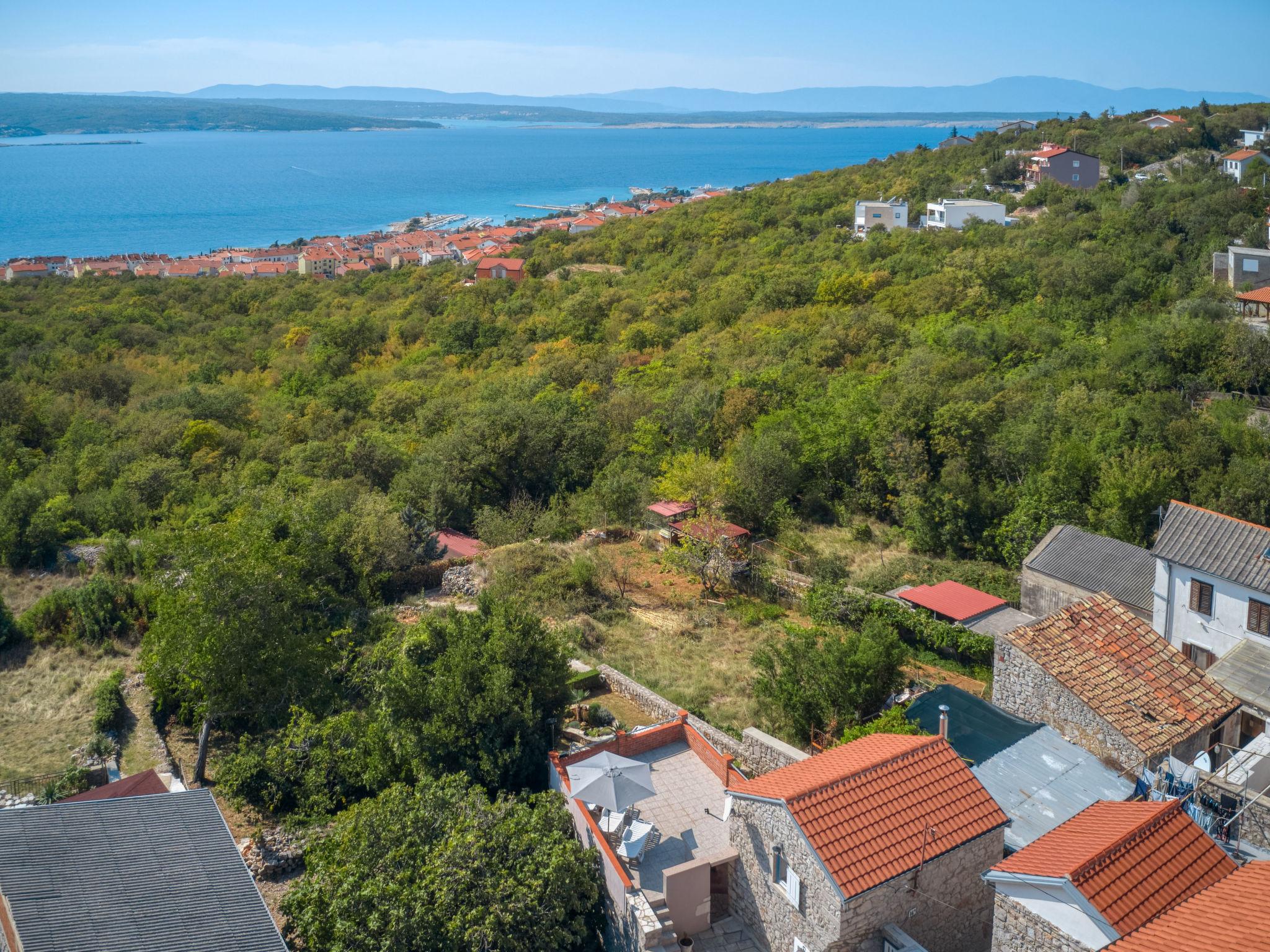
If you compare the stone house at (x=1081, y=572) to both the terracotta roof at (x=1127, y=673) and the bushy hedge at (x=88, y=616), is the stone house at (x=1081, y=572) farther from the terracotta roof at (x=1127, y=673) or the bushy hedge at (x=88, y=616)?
the bushy hedge at (x=88, y=616)

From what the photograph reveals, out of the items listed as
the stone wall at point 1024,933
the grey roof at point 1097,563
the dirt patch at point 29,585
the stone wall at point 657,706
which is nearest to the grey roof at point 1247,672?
the grey roof at point 1097,563

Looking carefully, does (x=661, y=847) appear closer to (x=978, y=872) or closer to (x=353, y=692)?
(x=978, y=872)

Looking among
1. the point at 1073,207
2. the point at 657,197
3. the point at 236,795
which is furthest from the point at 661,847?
the point at 657,197

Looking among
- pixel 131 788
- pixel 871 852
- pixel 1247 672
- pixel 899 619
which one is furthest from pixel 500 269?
pixel 871 852

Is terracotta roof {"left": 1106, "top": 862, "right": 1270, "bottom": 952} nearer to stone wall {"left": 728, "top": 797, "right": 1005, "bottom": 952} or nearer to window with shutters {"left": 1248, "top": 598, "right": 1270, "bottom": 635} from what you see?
stone wall {"left": 728, "top": 797, "right": 1005, "bottom": 952}

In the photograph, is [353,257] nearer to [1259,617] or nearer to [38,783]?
[38,783]

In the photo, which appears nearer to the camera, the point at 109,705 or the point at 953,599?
the point at 109,705

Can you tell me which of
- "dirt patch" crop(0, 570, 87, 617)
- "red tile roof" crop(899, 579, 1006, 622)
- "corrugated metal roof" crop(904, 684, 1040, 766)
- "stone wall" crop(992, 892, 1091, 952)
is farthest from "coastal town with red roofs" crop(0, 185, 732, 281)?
"stone wall" crop(992, 892, 1091, 952)
